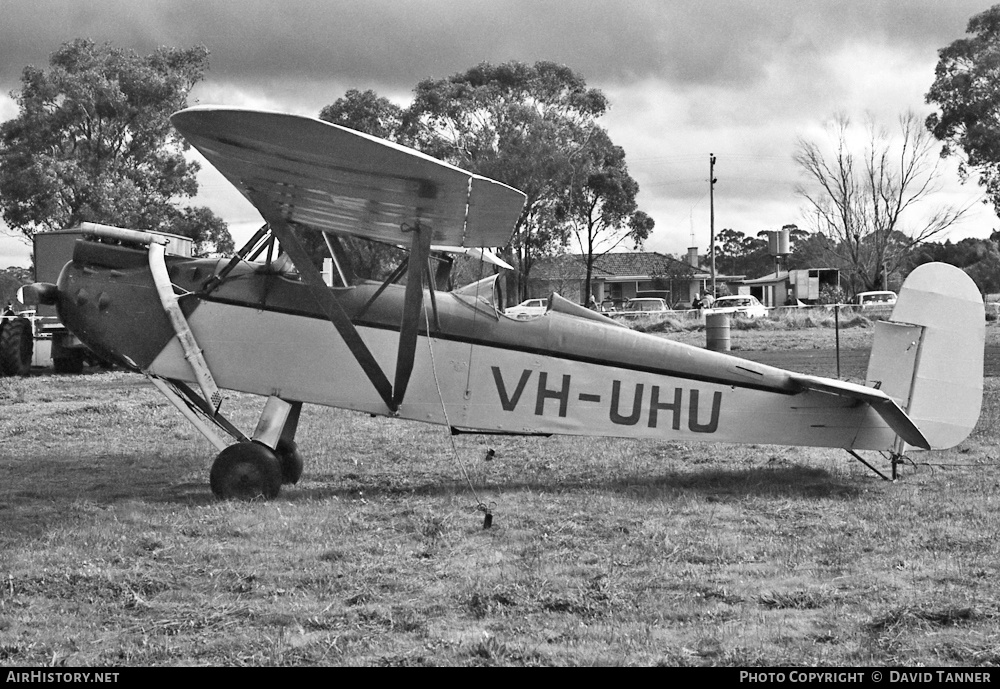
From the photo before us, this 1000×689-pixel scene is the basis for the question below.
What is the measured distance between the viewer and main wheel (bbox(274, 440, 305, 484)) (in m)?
7.73

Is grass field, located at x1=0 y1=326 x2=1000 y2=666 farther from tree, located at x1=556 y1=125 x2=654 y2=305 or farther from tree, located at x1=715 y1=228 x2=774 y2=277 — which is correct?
tree, located at x1=715 y1=228 x2=774 y2=277

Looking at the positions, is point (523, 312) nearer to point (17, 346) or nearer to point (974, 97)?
point (17, 346)

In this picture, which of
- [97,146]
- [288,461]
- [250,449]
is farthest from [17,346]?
[97,146]

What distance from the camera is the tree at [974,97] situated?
42500mm

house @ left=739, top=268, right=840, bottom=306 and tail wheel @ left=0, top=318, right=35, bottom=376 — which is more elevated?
house @ left=739, top=268, right=840, bottom=306

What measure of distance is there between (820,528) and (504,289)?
114 inches

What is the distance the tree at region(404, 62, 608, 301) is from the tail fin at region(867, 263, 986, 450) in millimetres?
35350

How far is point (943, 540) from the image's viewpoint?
18.2ft

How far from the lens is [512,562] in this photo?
5.26 meters

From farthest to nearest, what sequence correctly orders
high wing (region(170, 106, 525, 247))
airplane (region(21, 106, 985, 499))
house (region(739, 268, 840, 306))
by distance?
house (region(739, 268, 840, 306))
airplane (region(21, 106, 985, 499))
high wing (region(170, 106, 525, 247))

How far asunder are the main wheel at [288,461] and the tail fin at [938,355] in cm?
448

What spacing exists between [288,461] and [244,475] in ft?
3.01

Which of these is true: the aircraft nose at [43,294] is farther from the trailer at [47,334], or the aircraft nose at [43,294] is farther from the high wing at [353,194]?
the high wing at [353,194]

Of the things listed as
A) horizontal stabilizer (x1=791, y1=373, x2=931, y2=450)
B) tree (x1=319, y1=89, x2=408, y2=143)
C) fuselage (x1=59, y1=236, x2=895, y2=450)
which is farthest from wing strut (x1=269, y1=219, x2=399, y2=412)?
tree (x1=319, y1=89, x2=408, y2=143)
